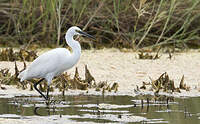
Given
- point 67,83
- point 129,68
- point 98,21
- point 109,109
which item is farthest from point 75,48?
point 98,21

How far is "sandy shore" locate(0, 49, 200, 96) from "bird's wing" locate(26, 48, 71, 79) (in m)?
0.41

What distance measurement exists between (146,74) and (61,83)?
1.77 metres

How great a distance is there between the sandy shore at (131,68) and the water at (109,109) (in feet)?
1.81

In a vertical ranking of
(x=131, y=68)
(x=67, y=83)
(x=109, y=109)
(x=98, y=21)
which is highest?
(x=98, y=21)

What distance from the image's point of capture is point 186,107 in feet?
22.8

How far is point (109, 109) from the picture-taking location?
22.3 ft

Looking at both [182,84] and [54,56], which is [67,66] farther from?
[182,84]

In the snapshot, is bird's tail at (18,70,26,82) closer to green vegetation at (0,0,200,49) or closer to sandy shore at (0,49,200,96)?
sandy shore at (0,49,200,96)

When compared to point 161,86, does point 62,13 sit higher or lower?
higher

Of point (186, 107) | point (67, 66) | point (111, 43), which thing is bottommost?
point (186, 107)

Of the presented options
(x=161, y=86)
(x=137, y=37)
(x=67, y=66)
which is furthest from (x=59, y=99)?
(x=137, y=37)

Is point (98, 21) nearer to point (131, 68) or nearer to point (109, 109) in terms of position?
point (131, 68)

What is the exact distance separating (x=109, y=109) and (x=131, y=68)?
10.8 feet

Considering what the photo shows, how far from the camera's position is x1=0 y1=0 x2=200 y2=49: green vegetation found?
1138 centimetres
